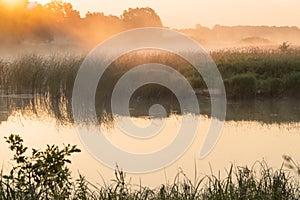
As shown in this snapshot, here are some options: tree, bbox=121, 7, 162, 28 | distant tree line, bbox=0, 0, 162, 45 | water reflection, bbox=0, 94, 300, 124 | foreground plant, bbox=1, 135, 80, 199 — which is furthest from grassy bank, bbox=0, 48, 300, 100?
tree, bbox=121, 7, 162, 28

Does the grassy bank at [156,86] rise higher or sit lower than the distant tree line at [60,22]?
lower

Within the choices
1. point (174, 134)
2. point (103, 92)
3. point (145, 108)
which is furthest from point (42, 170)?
point (103, 92)

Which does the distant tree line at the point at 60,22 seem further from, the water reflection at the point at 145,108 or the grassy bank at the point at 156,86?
the water reflection at the point at 145,108

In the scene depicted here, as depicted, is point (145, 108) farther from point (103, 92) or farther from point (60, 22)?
point (60, 22)

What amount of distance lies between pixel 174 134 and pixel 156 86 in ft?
12.1

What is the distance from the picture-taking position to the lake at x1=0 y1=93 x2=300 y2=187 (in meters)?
5.60

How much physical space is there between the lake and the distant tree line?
1714cm

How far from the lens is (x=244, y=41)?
41.7m

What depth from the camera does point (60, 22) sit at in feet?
106

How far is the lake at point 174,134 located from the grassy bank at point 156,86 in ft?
1.07

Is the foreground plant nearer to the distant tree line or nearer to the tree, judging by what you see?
the distant tree line

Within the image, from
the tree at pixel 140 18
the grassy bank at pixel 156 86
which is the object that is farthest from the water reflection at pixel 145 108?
the tree at pixel 140 18

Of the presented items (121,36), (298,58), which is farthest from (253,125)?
(121,36)

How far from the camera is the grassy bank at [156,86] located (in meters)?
11.1
